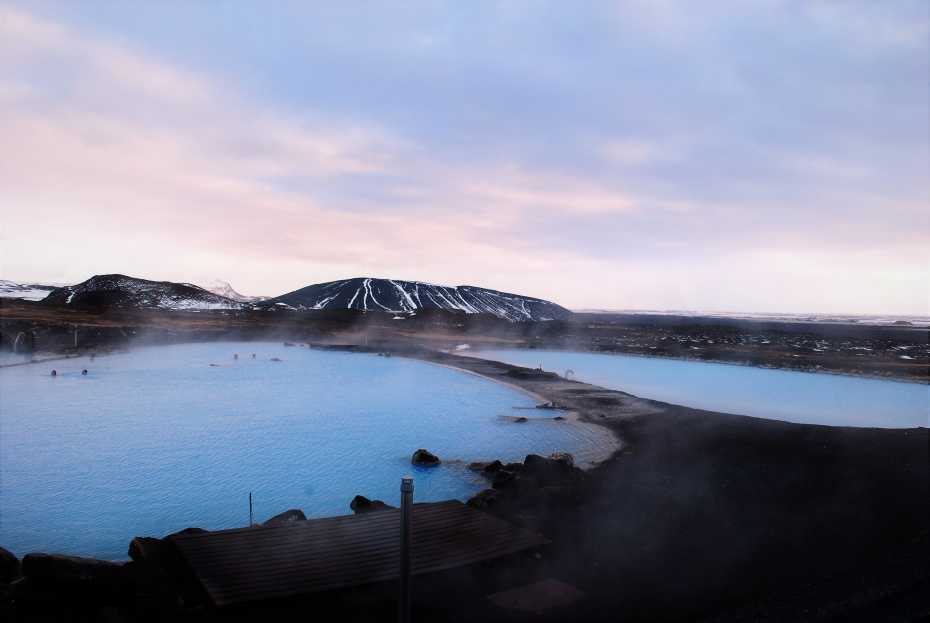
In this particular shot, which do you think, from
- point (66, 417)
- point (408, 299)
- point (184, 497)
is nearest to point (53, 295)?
point (408, 299)

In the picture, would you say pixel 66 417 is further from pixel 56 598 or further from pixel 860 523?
pixel 860 523

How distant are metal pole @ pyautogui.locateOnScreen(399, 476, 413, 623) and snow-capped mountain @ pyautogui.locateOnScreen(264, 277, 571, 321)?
270 ft

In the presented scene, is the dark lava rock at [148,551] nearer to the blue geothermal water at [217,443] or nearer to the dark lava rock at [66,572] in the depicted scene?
the dark lava rock at [66,572]

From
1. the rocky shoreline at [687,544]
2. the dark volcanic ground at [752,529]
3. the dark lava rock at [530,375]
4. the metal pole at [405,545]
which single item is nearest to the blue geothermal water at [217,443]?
the dark lava rock at [530,375]

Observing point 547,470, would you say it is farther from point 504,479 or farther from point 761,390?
point 761,390

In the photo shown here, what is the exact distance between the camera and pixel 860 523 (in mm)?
5695

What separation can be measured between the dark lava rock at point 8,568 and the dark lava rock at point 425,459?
5841mm

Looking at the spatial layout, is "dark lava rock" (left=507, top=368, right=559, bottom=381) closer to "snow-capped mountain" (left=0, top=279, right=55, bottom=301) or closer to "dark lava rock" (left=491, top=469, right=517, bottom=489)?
"dark lava rock" (left=491, top=469, right=517, bottom=489)

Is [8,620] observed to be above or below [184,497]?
above

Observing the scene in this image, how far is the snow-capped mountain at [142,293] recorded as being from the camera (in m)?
68.6

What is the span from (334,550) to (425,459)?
546 cm

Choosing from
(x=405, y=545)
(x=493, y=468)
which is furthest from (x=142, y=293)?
(x=405, y=545)

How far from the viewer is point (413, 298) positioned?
94688 millimetres

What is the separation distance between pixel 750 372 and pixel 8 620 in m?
24.2
